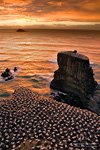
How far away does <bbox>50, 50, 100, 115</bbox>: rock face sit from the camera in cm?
3394

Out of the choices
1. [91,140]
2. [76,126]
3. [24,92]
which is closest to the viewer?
[91,140]

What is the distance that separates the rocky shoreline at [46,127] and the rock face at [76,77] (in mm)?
10141

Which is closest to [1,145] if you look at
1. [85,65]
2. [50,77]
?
[85,65]

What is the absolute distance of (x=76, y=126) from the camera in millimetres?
20328

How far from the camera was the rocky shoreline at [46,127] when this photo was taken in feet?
60.1

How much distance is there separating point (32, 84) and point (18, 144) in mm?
30120

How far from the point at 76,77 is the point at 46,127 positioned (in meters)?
16.4

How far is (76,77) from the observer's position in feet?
118

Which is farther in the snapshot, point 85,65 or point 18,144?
point 85,65

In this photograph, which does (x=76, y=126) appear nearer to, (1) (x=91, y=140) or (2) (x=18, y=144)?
(1) (x=91, y=140)

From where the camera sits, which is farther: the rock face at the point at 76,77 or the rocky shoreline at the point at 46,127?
the rock face at the point at 76,77

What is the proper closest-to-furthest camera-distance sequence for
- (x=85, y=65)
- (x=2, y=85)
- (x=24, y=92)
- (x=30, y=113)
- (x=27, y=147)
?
(x=27, y=147) < (x=30, y=113) < (x=24, y=92) < (x=85, y=65) < (x=2, y=85)

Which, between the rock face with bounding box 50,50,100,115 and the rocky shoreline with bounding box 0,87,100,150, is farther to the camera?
the rock face with bounding box 50,50,100,115

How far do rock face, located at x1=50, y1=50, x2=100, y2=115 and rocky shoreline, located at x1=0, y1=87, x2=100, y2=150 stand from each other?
1014 cm
